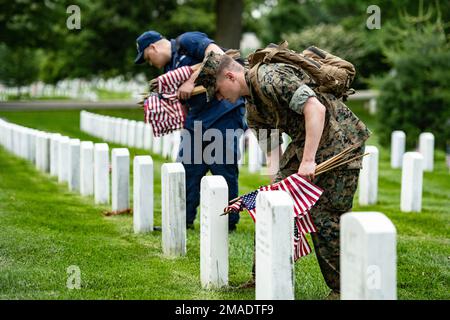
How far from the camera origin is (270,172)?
20.6ft

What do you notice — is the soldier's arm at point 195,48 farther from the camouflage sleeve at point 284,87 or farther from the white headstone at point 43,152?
the white headstone at point 43,152

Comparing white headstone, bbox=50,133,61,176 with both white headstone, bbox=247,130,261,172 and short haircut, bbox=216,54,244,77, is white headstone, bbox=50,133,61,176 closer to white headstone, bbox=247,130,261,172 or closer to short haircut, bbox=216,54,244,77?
white headstone, bbox=247,130,261,172

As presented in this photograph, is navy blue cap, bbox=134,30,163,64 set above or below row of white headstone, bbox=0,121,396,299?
above

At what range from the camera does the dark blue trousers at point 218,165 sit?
8562mm

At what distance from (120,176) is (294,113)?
13.9ft

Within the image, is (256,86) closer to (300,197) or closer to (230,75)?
(230,75)

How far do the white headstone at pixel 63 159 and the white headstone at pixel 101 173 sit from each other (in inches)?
64.0

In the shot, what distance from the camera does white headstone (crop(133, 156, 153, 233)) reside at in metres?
8.30

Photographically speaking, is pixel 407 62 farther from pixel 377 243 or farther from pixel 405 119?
pixel 377 243

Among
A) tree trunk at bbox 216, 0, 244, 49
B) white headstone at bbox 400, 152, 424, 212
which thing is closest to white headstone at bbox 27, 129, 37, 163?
white headstone at bbox 400, 152, 424, 212

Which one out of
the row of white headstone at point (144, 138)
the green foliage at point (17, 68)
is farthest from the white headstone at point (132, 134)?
the green foliage at point (17, 68)

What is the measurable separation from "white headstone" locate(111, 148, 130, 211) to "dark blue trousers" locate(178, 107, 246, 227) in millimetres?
960

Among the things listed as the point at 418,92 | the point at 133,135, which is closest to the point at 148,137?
the point at 133,135
